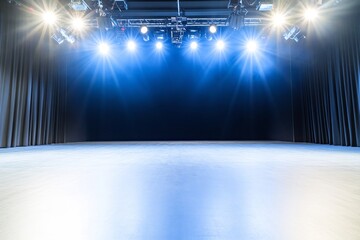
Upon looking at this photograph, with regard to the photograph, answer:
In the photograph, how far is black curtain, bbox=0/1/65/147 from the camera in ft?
15.2

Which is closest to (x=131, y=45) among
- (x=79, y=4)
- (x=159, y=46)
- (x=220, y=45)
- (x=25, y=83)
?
(x=159, y=46)

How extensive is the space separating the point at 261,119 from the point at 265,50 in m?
2.49

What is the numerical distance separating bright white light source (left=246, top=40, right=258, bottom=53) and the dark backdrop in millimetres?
239

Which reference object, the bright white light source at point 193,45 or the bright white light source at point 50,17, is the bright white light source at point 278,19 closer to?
the bright white light source at point 193,45

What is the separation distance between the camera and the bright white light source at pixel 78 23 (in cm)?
499

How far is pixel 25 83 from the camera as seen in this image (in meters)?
5.19

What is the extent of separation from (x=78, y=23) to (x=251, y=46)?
18.1 feet

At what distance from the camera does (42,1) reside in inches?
181

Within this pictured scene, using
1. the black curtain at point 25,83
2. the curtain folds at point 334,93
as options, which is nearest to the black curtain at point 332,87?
the curtain folds at point 334,93

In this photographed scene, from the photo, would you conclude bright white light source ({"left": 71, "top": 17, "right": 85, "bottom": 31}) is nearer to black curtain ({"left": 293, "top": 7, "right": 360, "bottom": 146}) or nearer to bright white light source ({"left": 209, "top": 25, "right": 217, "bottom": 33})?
bright white light source ({"left": 209, "top": 25, "right": 217, "bottom": 33})

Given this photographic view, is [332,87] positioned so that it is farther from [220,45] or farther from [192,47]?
[192,47]

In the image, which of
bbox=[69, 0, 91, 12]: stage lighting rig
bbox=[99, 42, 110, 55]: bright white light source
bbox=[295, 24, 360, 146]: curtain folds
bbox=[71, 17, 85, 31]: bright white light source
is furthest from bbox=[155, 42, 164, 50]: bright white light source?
bbox=[295, 24, 360, 146]: curtain folds

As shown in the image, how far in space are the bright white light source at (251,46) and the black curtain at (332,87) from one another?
1.62 m

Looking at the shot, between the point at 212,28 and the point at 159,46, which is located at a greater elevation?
the point at 159,46
